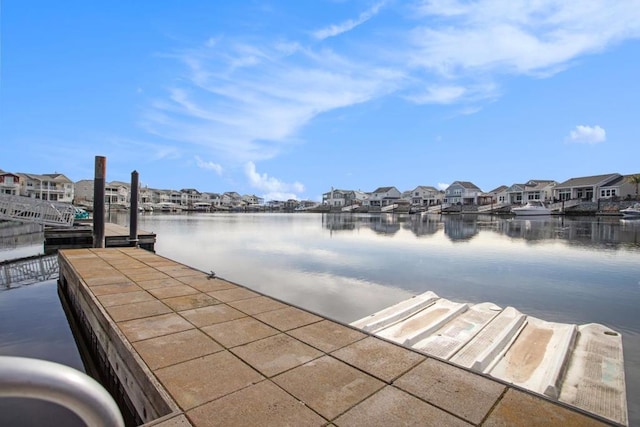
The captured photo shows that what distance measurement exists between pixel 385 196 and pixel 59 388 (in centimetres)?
11645

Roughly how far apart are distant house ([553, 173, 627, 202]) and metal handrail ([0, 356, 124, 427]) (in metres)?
85.2

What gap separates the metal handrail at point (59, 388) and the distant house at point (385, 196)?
373ft

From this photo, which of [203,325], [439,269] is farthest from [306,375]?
[439,269]

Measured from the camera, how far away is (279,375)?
3518 millimetres

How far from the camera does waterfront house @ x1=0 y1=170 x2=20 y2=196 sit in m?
65.3

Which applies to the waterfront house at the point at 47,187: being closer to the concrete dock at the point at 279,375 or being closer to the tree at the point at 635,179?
the concrete dock at the point at 279,375

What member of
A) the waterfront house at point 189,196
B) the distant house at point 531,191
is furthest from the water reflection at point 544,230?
the waterfront house at point 189,196

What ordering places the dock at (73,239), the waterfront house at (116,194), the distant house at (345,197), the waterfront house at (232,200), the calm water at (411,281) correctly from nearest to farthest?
1. the calm water at (411,281)
2. the dock at (73,239)
3. the waterfront house at (116,194)
4. the distant house at (345,197)
5. the waterfront house at (232,200)

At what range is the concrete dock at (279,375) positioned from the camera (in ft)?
9.36

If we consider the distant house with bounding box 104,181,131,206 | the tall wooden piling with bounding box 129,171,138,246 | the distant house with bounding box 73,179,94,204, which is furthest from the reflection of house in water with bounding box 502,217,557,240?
the distant house with bounding box 73,179,94,204

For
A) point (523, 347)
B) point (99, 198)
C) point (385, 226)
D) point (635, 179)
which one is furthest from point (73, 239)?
point (635, 179)

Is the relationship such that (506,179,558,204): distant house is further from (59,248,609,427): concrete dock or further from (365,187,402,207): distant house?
(59,248,609,427): concrete dock

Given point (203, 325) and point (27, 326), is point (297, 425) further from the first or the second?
point (27, 326)

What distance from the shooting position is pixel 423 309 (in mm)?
7949
